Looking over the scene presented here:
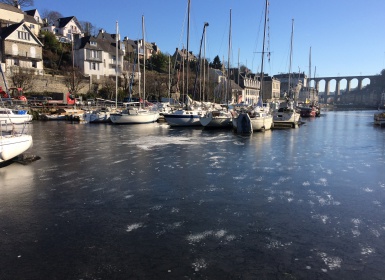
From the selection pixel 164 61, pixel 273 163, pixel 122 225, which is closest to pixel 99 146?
pixel 273 163

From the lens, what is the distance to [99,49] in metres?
75.6

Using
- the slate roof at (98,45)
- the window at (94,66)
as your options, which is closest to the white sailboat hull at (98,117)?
the window at (94,66)

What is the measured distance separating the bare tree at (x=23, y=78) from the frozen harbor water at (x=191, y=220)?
143 ft

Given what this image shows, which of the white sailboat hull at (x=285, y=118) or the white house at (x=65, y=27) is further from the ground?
the white house at (x=65, y=27)

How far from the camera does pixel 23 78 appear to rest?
54094 mm

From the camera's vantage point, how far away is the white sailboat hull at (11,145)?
14.3m

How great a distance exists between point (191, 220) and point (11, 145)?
10.1 m

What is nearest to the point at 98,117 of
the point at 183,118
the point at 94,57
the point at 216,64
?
the point at 183,118

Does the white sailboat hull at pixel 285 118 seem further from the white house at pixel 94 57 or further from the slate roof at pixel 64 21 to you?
the slate roof at pixel 64 21

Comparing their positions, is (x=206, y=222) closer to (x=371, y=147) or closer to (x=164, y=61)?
(x=371, y=147)

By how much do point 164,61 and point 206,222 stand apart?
85447 mm

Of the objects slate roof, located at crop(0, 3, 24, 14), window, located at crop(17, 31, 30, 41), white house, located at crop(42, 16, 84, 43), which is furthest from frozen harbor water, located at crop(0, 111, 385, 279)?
white house, located at crop(42, 16, 84, 43)

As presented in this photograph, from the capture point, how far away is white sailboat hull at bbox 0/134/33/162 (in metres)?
14.3

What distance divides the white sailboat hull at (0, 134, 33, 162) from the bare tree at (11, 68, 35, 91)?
4404 centimetres
